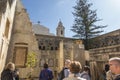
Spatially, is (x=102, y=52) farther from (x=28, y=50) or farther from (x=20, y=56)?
(x=20, y=56)

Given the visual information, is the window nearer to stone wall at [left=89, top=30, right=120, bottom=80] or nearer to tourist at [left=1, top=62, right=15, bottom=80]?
stone wall at [left=89, top=30, right=120, bottom=80]

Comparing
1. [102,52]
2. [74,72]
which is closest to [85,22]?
[102,52]

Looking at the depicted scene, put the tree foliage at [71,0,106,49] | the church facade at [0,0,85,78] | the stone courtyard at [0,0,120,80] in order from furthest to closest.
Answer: the tree foliage at [71,0,106,49], the church facade at [0,0,85,78], the stone courtyard at [0,0,120,80]

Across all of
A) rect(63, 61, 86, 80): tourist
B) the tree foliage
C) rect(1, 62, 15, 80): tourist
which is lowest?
rect(1, 62, 15, 80): tourist

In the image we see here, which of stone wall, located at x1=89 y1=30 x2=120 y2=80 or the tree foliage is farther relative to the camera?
the tree foliage

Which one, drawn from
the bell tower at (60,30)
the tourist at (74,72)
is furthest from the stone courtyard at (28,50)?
the bell tower at (60,30)

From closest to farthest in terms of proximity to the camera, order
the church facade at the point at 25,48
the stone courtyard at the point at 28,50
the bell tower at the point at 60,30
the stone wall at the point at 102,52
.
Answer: the stone wall at the point at 102,52 → the stone courtyard at the point at 28,50 → the church facade at the point at 25,48 → the bell tower at the point at 60,30

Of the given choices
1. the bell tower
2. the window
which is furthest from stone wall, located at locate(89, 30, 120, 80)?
the bell tower

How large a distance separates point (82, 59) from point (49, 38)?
632 cm

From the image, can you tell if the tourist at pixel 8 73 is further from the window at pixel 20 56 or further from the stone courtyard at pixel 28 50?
the window at pixel 20 56

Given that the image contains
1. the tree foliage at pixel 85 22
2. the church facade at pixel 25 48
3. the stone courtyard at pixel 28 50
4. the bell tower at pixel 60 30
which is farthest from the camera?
the bell tower at pixel 60 30

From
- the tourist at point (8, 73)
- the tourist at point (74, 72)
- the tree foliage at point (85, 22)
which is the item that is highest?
the tree foliage at point (85, 22)

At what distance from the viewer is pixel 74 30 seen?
18.5 meters

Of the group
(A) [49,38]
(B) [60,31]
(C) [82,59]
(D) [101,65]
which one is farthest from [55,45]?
(B) [60,31]
